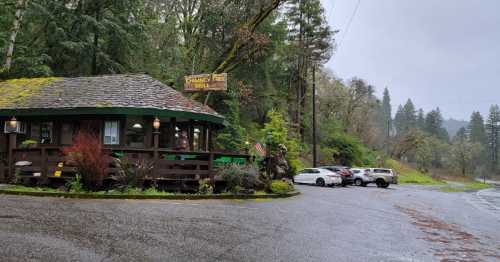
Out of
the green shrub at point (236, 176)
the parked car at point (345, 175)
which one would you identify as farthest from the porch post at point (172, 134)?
the parked car at point (345, 175)

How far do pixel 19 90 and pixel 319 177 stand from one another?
1981 cm

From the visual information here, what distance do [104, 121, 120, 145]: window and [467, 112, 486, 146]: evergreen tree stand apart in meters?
137

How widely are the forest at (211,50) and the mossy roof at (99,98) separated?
5.35 meters

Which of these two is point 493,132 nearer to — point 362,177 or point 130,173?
point 362,177

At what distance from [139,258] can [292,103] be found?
4546 cm

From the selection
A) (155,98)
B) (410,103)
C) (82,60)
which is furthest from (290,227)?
(410,103)

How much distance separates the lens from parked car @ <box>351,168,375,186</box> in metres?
36.3

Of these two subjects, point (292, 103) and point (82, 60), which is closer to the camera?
point (82, 60)

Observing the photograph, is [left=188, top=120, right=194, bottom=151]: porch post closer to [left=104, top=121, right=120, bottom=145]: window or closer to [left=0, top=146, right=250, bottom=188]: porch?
→ [left=104, top=121, right=120, bottom=145]: window

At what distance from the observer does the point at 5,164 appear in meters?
16.8

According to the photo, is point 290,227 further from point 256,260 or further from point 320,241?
point 256,260

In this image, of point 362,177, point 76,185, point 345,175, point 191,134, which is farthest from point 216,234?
point 362,177

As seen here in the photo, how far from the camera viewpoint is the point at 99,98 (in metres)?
18.2

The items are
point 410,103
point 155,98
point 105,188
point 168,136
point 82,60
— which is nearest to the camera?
point 105,188
